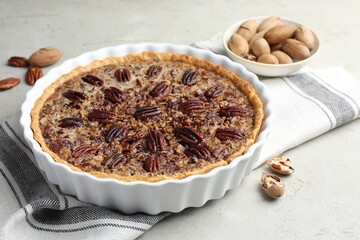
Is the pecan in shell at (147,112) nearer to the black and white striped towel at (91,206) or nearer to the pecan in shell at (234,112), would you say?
the pecan in shell at (234,112)

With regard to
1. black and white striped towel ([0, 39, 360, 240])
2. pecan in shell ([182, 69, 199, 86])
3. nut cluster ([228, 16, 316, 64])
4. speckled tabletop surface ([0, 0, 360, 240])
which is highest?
pecan in shell ([182, 69, 199, 86])

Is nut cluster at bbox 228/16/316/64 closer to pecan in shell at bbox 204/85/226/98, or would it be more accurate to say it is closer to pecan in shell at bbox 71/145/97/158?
pecan in shell at bbox 204/85/226/98

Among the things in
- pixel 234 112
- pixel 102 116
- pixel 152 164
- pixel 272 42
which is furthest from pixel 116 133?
pixel 272 42

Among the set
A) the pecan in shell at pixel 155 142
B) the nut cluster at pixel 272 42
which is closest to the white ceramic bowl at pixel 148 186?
the pecan in shell at pixel 155 142

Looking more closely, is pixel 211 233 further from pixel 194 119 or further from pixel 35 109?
pixel 35 109

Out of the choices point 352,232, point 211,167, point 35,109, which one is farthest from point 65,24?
point 352,232

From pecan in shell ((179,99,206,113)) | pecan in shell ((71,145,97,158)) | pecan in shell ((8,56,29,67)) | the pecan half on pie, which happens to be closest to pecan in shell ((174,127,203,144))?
the pecan half on pie
